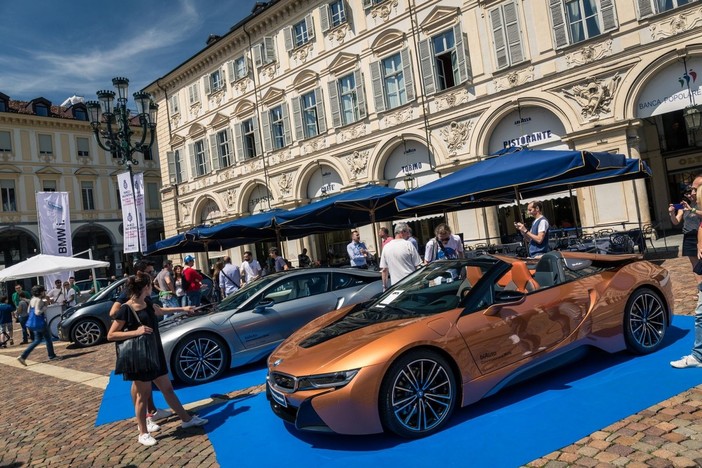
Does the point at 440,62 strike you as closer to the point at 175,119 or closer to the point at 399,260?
the point at 399,260

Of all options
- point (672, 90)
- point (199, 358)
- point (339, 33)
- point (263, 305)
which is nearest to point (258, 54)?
point (339, 33)

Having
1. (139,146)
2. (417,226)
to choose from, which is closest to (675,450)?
(139,146)

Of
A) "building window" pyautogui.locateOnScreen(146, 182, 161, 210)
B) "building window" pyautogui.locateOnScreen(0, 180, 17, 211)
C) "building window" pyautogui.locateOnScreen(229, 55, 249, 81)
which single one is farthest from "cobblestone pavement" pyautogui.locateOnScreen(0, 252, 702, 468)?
"building window" pyautogui.locateOnScreen(146, 182, 161, 210)

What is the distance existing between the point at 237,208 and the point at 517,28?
54.1 ft

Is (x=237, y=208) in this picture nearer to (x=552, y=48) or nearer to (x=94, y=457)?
(x=552, y=48)

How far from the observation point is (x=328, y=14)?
75.7 ft

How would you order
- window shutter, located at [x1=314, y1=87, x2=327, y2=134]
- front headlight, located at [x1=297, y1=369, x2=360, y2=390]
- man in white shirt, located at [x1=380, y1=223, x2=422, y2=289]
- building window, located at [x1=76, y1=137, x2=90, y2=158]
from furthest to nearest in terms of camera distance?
building window, located at [x1=76, y1=137, x2=90, y2=158], window shutter, located at [x1=314, y1=87, x2=327, y2=134], man in white shirt, located at [x1=380, y1=223, x2=422, y2=289], front headlight, located at [x1=297, y1=369, x2=360, y2=390]

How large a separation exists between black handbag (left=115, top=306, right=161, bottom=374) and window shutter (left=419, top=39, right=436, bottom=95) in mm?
16826

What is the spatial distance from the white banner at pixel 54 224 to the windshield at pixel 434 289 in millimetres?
18693

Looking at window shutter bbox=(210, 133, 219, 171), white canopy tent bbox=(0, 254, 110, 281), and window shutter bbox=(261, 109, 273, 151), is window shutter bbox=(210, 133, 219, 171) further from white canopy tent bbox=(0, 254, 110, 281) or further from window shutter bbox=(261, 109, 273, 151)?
white canopy tent bbox=(0, 254, 110, 281)

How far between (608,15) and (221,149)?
65.9ft

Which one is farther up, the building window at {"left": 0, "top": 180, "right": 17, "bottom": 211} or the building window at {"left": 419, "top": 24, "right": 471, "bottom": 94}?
the building window at {"left": 0, "top": 180, "right": 17, "bottom": 211}

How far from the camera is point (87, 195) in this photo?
1850 inches

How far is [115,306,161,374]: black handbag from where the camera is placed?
187 inches
